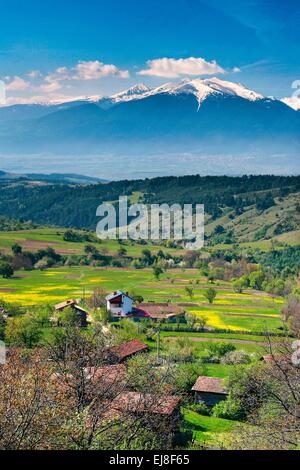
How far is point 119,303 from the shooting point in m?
51.8

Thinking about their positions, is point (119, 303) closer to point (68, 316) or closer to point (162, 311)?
point (162, 311)

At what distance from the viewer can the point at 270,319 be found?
53.5 metres

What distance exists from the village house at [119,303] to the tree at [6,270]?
22911 mm

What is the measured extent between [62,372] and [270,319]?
41710 mm

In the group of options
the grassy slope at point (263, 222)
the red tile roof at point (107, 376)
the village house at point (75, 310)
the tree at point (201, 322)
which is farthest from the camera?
the grassy slope at point (263, 222)

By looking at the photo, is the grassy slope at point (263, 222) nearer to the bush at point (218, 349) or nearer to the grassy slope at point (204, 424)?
the bush at point (218, 349)

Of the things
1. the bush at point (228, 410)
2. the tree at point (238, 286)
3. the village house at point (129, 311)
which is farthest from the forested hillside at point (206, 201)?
the bush at point (228, 410)

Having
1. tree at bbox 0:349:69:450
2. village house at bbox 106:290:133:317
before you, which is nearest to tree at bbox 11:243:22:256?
village house at bbox 106:290:133:317

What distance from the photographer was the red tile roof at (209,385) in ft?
94.4

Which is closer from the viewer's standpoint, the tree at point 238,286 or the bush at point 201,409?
the bush at point 201,409

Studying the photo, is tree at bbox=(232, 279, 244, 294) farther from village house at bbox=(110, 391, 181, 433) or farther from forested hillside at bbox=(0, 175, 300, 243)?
village house at bbox=(110, 391, 181, 433)

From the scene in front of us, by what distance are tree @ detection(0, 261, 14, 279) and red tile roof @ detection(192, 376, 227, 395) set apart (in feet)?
147

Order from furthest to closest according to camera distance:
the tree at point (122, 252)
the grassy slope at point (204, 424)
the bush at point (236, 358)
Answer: the tree at point (122, 252) → the bush at point (236, 358) → the grassy slope at point (204, 424)
